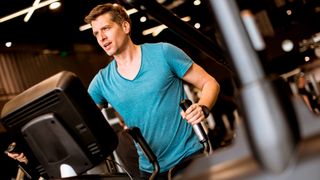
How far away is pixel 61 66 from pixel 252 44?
820cm

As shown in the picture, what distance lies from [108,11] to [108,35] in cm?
12

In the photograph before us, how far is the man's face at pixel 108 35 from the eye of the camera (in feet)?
6.28

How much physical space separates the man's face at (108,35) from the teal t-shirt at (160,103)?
15cm

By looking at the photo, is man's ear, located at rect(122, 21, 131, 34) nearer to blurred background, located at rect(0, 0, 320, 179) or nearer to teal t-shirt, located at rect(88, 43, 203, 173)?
teal t-shirt, located at rect(88, 43, 203, 173)

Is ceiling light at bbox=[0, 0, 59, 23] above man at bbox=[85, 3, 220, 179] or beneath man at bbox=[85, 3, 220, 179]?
above

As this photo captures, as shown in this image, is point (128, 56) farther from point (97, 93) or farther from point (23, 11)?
point (23, 11)

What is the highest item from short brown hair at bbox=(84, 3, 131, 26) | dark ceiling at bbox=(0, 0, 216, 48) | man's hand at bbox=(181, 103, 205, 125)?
dark ceiling at bbox=(0, 0, 216, 48)

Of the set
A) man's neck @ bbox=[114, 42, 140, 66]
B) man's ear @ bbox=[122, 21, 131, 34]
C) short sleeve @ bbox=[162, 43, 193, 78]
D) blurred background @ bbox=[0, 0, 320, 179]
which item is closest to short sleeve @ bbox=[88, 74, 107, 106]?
man's neck @ bbox=[114, 42, 140, 66]

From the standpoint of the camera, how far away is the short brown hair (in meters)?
1.90

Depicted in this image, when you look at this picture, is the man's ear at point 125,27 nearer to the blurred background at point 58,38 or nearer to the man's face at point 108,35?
the man's face at point 108,35

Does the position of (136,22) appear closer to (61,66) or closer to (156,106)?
(61,66)

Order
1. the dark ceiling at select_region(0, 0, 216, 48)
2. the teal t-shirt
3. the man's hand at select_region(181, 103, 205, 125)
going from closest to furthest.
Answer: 1. the man's hand at select_region(181, 103, 205, 125)
2. the teal t-shirt
3. the dark ceiling at select_region(0, 0, 216, 48)

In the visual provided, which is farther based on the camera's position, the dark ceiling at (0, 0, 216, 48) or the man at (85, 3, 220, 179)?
the dark ceiling at (0, 0, 216, 48)

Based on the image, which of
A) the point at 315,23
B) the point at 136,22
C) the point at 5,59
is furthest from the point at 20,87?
the point at 315,23
